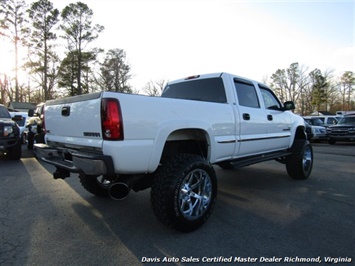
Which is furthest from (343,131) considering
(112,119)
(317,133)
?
(112,119)

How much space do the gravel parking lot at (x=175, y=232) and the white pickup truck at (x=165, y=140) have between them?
35cm

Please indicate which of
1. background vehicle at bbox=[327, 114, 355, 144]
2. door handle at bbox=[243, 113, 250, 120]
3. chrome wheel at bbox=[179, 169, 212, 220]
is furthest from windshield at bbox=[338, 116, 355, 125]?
chrome wheel at bbox=[179, 169, 212, 220]

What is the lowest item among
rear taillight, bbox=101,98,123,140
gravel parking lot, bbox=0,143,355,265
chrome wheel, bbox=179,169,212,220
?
gravel parking lot, bbox=0,143,355,265

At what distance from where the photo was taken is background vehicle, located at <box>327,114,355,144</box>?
1471 centimetres

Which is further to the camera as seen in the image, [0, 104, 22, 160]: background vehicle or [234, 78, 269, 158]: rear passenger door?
[0, 104, 22, 160]: background vehicle

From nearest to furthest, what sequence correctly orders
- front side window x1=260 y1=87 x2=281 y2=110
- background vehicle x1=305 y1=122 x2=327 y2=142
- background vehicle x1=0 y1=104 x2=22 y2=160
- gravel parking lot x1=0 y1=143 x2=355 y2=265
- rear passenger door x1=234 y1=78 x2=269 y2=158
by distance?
gravel parking lot x1=0 y1=143 x2=355 y2=265, rear passenger door x1=234 y1=78 x2=269 y2=158, front side window x1=260 y1=87 x2=281 y2=110, background vehicle x1=0 y1=104 x2=22 y2=160, background vehicle x1=305 y1=122 x2=327 y2=142

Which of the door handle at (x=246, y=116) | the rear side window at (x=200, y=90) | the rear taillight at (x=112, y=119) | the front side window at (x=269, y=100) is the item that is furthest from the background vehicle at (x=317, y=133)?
the rear taillight at (x=112, y=119)

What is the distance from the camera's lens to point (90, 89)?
3697 centimetres

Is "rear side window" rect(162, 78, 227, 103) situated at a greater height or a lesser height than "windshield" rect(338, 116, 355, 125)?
greater

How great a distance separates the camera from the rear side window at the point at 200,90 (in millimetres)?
4077

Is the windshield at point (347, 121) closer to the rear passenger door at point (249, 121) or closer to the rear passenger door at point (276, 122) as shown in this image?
the rear passenger door at point (276, 122)

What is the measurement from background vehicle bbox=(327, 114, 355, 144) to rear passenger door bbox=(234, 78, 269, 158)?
12940 mm

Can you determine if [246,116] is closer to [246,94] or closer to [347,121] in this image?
[246,94]

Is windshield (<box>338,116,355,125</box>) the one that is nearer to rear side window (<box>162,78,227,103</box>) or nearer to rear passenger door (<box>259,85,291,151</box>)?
rear passenger door (<box>259,85,291,151</box>)
